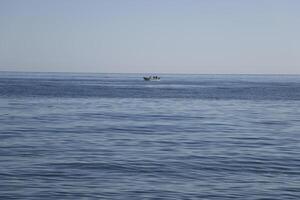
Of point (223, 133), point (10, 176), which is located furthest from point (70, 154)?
point (223, 133)

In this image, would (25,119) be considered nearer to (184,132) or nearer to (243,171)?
(184,132)

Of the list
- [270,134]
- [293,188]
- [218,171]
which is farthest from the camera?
[270,134]

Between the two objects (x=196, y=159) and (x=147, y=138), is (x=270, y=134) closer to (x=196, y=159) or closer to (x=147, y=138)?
(x=147, y=138)

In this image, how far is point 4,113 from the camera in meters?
48.9

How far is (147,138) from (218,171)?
35.4 feet

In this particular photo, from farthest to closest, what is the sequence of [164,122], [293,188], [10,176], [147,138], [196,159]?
1. [164,122]
2. [147,138]
3. [196,159]
4. [10,176]
5. [293,188]

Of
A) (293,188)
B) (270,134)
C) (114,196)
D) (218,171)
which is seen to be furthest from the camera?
(270,134)

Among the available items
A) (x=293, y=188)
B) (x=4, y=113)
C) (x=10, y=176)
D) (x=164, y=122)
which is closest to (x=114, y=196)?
(x=10, y=176)

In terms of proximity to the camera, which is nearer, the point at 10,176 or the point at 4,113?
the point at 10,176

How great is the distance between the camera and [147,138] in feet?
104

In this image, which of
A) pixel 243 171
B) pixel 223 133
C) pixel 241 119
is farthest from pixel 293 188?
pixel 241 119

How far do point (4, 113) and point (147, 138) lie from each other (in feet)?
72.0

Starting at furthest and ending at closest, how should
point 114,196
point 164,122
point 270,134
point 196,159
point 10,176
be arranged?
point 164,122, point 270,134, point 196,159, point 10,176, point 114,196

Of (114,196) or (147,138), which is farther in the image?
(147,138)
